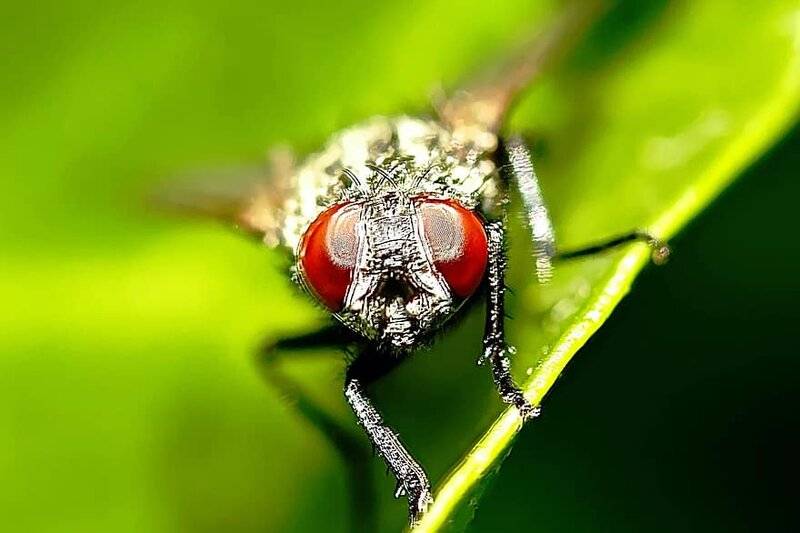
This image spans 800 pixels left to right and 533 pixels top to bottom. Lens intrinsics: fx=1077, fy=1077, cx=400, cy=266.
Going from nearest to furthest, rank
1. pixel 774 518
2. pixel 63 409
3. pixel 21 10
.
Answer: pixel 774 518 → pixel 63 409 → pixel 21 10

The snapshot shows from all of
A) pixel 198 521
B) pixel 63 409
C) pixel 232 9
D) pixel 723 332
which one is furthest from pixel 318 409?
pixel 232 9

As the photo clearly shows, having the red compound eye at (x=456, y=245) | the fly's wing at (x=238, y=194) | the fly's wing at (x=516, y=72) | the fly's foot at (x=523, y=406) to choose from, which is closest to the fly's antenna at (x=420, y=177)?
the red compound eye at (x=456, y=245)

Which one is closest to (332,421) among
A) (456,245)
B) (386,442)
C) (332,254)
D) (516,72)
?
(386,442)

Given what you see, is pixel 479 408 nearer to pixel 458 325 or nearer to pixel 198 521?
pixel 458 325

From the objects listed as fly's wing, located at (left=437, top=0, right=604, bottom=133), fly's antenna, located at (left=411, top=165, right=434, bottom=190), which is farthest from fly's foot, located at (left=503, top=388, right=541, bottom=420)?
fly's wing, located at (left=437, top=0, right=604, bottom=133)

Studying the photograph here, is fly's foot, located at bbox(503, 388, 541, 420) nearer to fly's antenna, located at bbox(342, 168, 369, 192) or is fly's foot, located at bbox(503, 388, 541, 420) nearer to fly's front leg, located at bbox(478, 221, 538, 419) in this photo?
fly's front leg, located at bbox(478, 221, 538, 419)

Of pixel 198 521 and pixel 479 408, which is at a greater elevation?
pixel 198 521
